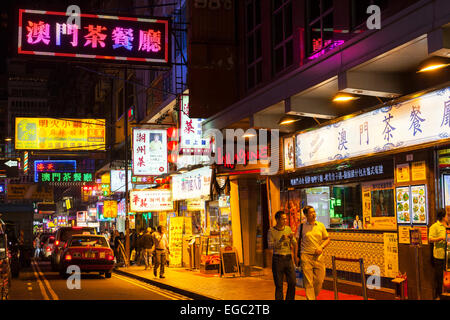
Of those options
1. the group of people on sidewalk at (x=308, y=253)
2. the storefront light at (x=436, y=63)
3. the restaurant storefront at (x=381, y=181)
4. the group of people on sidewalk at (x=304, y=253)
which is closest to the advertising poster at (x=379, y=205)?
the restaurant storefront at (x=381, y=181)

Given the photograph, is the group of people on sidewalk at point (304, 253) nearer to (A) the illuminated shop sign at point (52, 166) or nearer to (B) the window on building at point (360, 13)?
(B) the window on building at point (360, 13)

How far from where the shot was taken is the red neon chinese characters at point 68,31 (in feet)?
63.9

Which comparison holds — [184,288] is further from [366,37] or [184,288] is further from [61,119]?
[61,119]

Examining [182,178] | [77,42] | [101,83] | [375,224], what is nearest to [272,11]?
[77,42]

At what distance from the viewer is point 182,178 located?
90.0 feet

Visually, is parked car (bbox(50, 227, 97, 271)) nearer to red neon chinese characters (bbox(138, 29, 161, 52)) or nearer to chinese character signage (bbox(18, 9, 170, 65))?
chinese character signage (bbox(18, 9, 170, 65))

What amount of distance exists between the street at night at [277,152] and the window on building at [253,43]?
57mm

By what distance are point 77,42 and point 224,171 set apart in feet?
21.2

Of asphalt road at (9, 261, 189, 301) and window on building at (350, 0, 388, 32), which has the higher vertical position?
window on building at (350, 0, 388, 32)

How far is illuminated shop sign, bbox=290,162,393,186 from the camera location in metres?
13.5

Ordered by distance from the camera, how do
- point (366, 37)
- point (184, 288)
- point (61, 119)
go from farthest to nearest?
point (61, 119), point (184, 288), point (366, 37)

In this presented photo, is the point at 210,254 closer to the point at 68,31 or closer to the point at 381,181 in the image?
the point at 68,31

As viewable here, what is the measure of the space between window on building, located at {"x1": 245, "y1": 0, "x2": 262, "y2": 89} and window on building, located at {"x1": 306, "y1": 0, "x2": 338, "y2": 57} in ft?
11.3

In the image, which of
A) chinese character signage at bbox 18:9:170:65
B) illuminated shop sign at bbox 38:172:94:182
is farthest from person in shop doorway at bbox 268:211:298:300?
illuminated shop sign at bbox 38:172:94:182
